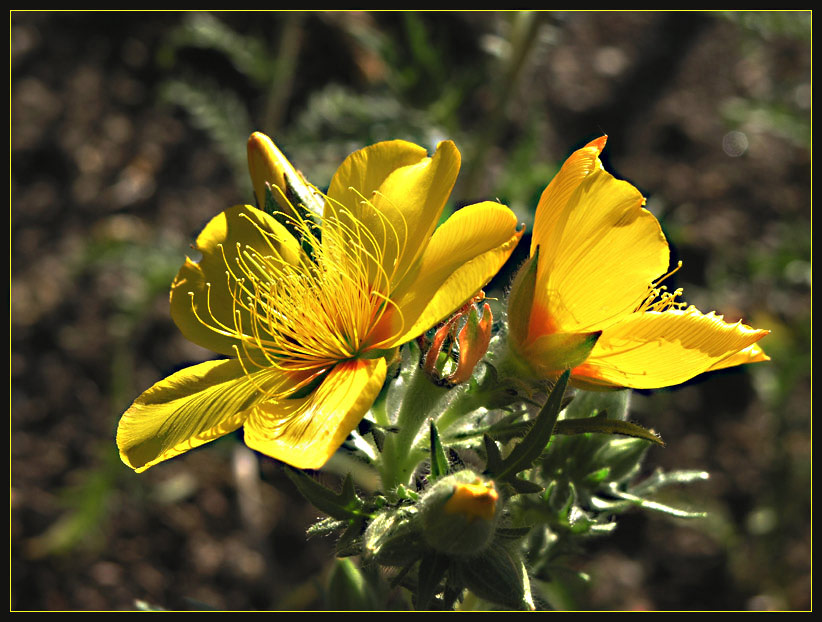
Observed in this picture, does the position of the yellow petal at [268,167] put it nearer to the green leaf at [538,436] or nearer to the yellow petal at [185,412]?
the yellow petal at [185,412]

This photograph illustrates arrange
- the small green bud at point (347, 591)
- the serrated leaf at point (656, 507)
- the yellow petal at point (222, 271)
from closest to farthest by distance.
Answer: the serrated leaf at point (656, 507) → the yellow petal at point (222, 271) → the small green bud at point (347, 591)

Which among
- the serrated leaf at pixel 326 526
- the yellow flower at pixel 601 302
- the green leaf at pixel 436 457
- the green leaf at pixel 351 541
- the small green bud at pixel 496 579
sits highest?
the yellow flower at pixel 601 302

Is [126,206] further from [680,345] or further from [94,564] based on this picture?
[680,345]

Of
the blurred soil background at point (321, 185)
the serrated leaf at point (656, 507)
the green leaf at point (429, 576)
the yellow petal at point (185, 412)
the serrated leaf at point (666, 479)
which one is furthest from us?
the blurred soil background at point (321, 185)

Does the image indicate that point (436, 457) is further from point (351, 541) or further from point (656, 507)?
point (656, 507)

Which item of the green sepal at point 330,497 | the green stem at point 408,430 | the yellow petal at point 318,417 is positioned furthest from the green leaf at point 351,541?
the yellow petal at point 318,417

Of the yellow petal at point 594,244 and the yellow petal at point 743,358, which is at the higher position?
the yellow petal at point 594,244
